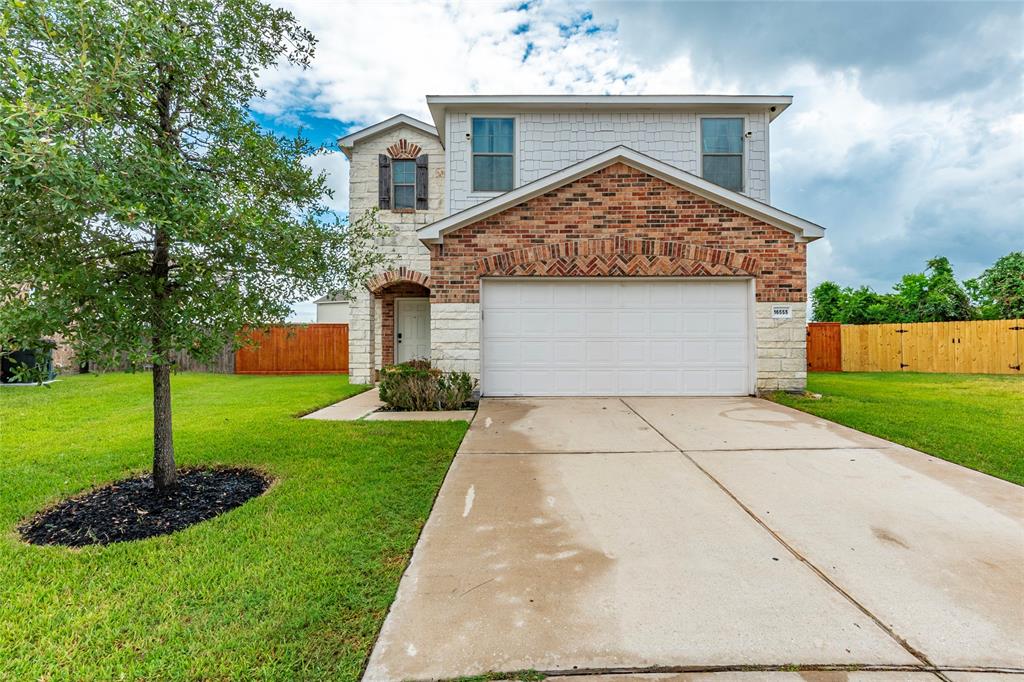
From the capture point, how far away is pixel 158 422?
4.29 meters

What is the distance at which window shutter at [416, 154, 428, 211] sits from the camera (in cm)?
1216

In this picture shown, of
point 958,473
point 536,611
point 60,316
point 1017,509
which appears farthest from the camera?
point 958,473

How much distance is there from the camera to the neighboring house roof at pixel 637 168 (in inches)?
339

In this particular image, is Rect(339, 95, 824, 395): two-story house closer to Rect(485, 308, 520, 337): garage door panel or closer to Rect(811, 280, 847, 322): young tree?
Rect(485, 308, 520, 337): garage door panel

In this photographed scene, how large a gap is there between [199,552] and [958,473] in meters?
6.71

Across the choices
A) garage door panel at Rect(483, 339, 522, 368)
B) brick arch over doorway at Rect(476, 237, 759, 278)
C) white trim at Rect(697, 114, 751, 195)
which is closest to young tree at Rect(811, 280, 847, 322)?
white trim at Rect(697, 114, 751, 195)

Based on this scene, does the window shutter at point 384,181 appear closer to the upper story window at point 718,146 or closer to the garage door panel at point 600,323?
the garage door panel at point 600,323

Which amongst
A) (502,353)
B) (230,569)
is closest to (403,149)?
(502,353)

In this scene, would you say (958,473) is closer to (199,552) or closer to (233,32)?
(199,552)

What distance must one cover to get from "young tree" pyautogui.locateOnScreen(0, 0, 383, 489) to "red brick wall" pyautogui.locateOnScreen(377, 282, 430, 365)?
802 cm

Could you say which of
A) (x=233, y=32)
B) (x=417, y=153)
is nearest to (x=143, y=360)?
(x=233, y=32)

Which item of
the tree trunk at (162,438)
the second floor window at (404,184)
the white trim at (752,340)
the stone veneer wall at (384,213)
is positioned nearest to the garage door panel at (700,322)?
the white trim at (752,340)

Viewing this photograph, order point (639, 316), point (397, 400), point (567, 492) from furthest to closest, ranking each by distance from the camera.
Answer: point (639, 316) < point (397, 400) < point (567, 492)

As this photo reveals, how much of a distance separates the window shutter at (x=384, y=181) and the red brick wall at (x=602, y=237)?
4.31 m
